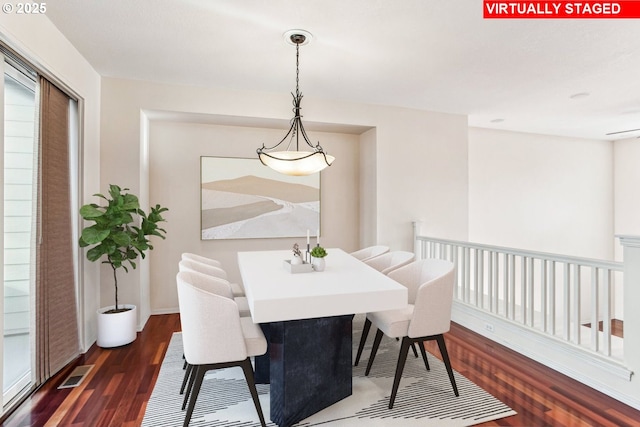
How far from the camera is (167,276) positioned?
A: 4113mm

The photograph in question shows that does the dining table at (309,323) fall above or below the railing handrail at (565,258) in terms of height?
below

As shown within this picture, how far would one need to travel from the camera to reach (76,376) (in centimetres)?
257

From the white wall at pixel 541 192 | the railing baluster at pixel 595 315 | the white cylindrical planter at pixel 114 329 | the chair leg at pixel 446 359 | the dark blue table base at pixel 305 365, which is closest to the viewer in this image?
the dark blue table base at pixel 305 365

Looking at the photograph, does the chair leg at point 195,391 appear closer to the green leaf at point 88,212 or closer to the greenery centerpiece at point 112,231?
the greenery centerpiece at point 112,231

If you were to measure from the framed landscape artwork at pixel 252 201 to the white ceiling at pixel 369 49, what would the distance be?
105 cm

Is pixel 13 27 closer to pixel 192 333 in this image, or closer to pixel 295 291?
pixel 192 333

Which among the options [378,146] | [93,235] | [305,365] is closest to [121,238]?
[93,235]

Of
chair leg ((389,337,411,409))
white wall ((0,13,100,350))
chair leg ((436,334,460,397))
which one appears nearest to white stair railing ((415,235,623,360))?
chair leg ((436,334,460,397))

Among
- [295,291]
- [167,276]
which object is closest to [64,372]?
[167,276]

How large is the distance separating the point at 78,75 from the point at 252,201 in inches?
83.6

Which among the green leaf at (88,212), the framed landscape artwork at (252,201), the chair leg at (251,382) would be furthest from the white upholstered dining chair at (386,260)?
the green leaf at (88,212)

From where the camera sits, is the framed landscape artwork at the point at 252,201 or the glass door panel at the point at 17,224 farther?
the framed landscape artwork at the point at 252,201

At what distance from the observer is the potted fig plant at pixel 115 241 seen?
284 cm

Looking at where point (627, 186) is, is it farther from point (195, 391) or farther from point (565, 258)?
point (195, 391)
